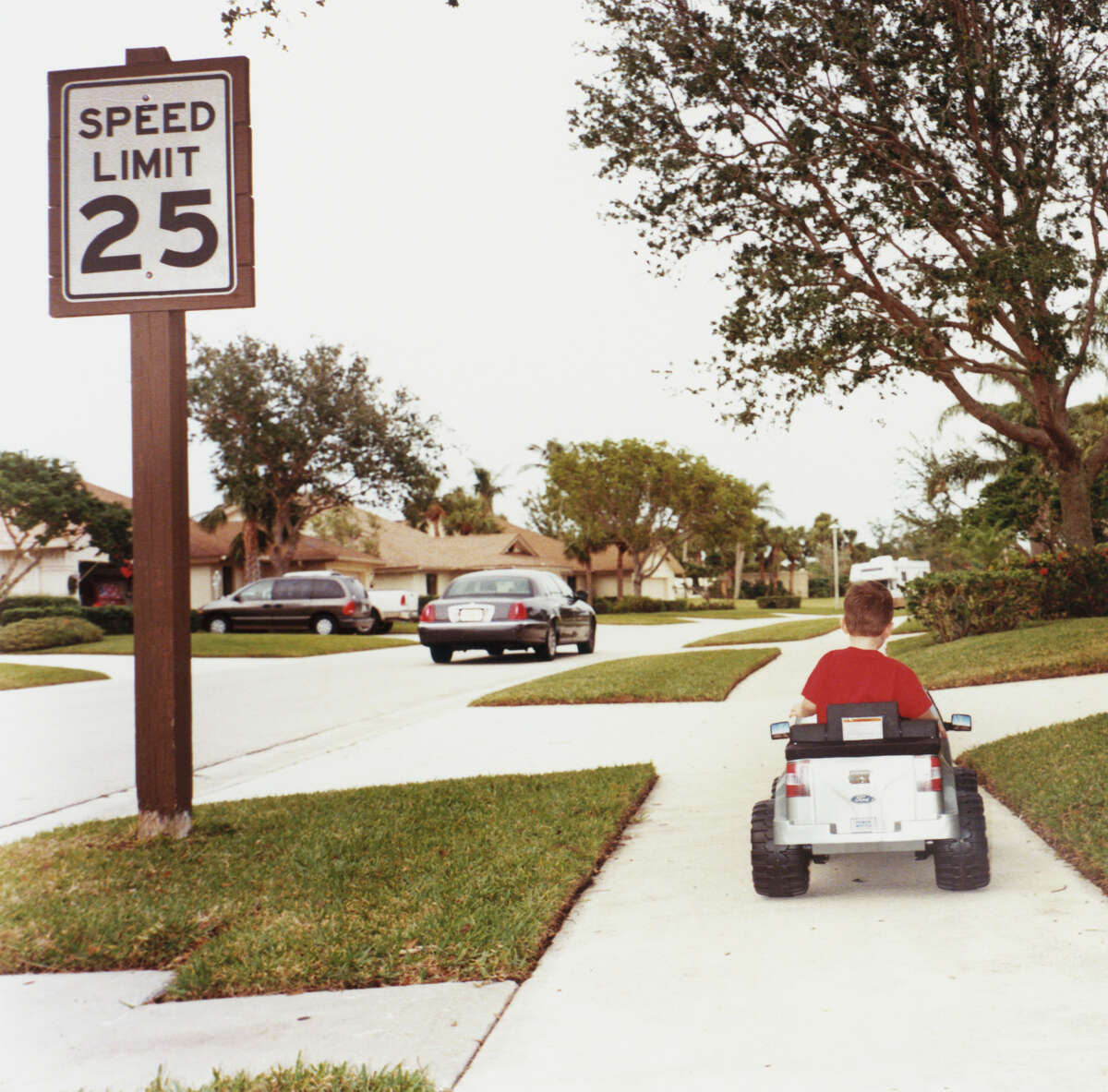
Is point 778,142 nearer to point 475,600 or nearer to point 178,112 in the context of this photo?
point 475,600

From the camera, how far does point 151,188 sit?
584 cm

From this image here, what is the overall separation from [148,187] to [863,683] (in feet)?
13.4

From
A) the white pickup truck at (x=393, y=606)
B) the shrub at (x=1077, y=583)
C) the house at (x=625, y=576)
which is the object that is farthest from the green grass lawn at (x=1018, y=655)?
the house at (x=625, y=576)

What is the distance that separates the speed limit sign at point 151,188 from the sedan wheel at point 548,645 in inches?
537

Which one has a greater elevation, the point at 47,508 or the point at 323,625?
the point at 47,508

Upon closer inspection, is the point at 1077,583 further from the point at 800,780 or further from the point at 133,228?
the point at 133,228

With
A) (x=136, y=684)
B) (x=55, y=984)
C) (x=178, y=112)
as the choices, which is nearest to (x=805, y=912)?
(x=55, y=984)

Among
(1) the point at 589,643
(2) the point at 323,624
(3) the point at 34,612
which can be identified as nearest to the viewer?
(1) the point at 589,643

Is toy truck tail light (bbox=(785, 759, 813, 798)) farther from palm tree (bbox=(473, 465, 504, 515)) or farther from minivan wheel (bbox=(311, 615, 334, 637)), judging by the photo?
palm tree (bbox=(473, 465, 504, 515))

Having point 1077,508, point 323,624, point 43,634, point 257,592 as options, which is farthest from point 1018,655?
point 257,592

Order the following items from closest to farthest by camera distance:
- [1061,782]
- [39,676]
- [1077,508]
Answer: [1061,782]
[39,676]
[1077,508]

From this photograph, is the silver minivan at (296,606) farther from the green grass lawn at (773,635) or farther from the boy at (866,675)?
the boy at (866,675)

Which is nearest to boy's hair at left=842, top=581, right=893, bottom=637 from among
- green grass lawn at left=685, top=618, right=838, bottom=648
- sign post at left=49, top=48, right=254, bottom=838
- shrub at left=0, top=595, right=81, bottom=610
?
sign post at left=49, top=48, right=254, bottom=838

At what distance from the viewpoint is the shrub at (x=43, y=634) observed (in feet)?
84.7
